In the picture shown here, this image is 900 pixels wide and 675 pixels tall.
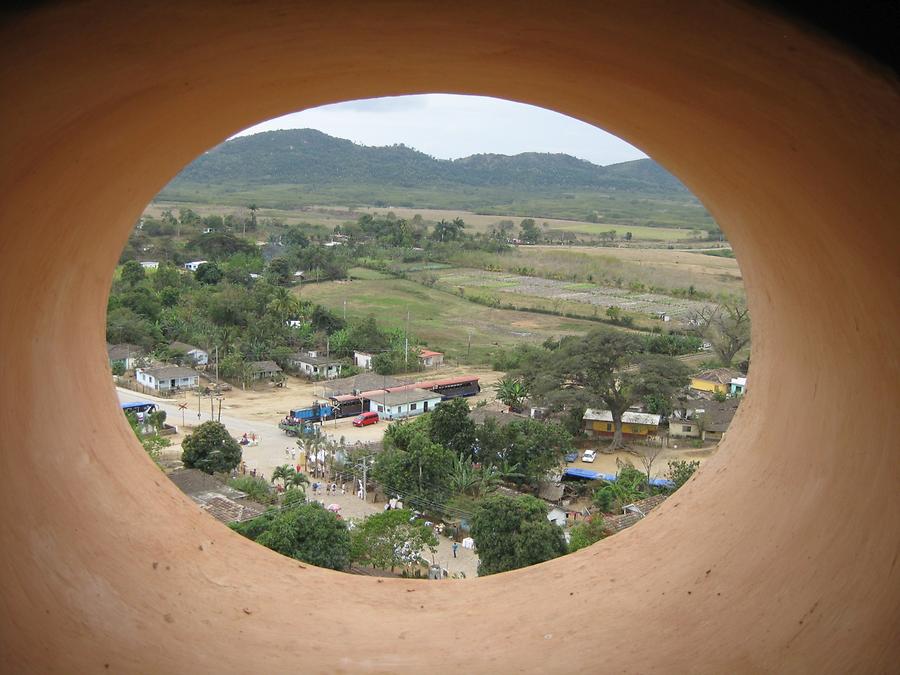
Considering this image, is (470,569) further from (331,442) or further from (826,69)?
(826,69)

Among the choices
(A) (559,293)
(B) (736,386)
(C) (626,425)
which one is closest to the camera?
(C) (626,425)

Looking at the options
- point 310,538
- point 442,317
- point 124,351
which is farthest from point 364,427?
point 442,317

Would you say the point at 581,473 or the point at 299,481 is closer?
the point at 299,481

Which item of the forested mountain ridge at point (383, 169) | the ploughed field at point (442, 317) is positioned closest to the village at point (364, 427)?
the ploughed field at point (442, 317)

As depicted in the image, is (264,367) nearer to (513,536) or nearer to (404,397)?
(404,397)

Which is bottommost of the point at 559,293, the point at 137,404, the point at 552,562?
the point at 137,404

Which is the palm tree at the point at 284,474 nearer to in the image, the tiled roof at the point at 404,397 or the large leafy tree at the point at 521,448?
the large leafy tree at the point at 521,448
